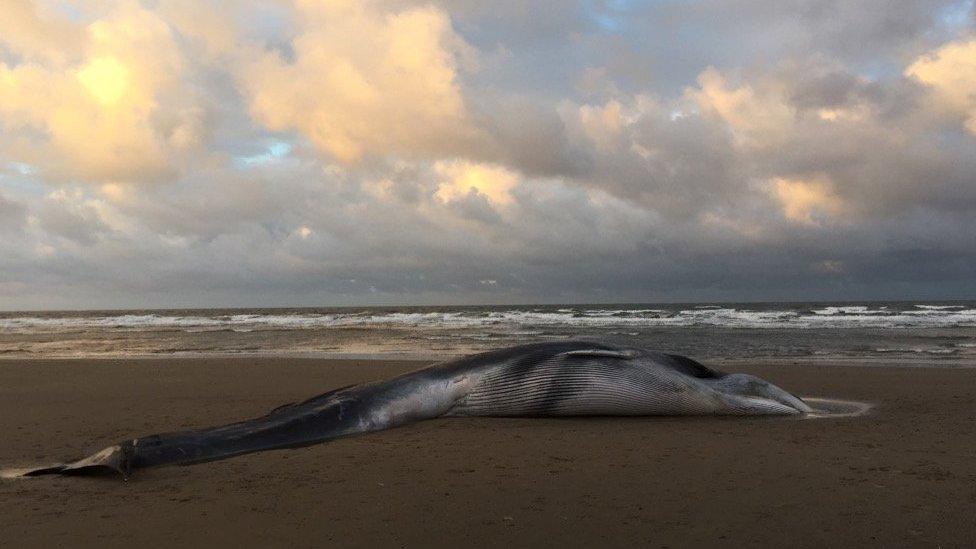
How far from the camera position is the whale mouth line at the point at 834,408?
7.65 metres

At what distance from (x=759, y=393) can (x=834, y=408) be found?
1.29 meters

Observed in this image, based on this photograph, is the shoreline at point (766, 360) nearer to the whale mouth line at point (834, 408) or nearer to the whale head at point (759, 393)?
the whale mouth line at point (834, 408)

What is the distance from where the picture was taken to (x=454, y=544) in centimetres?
342

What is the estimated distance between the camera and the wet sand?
356cm

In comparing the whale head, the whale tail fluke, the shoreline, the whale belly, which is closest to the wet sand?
the whale tail fluke

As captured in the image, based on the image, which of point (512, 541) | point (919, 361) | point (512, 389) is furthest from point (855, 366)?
point (512, 541)

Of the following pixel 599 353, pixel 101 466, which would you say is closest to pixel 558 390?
pixel 599 353

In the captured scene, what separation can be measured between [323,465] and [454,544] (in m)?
2.07

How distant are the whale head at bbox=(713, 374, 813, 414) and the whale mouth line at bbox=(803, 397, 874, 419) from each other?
0.17 m

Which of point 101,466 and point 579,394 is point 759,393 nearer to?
point 579,394

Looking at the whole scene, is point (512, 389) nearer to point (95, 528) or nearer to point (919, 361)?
point (95, 528)

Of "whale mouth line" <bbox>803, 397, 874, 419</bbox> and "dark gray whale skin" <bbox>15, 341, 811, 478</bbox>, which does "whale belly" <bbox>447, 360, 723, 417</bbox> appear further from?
"whale mouth line" <bbox>803, 397, 874, 419</bbox>

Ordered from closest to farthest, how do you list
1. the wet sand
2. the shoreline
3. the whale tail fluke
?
1. the wet sand
2. the whale tail fluke
3. the shoreline

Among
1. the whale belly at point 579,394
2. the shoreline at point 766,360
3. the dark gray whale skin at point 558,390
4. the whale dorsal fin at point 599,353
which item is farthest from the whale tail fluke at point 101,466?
the shoreline at point 766,360
